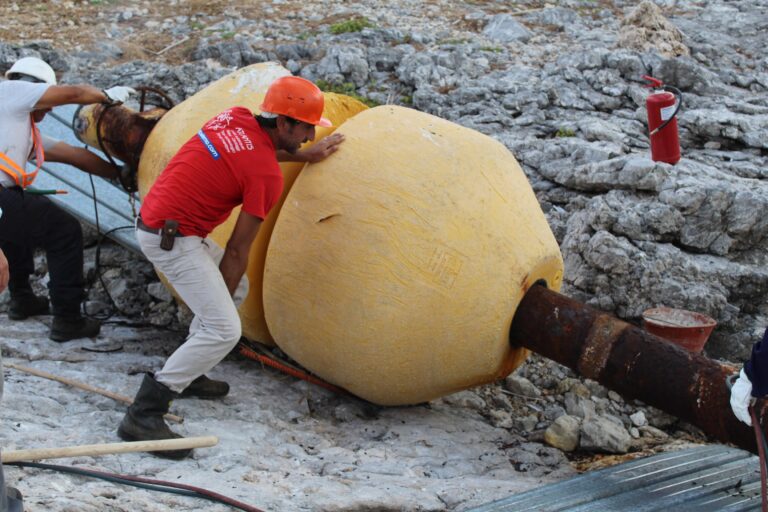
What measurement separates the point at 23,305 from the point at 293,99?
2.59 meters

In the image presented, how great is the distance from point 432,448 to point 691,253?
2.62m

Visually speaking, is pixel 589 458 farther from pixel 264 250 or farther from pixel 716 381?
pixel 264 250

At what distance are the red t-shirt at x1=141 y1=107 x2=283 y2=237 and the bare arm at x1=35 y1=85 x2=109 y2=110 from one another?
0.98 m

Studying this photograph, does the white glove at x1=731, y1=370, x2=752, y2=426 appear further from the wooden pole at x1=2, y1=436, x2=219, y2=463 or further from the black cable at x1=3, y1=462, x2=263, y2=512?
the wooden pole at x1=2, y1=436, x2=219, y2=463

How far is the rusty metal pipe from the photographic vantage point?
3822 mm

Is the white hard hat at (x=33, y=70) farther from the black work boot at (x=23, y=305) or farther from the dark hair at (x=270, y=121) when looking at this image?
the dark hair at (x=270, y=121)

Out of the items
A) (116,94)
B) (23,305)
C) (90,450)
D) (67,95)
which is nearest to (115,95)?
(116,94)

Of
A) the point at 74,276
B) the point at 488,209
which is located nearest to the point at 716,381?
the point at 488,209

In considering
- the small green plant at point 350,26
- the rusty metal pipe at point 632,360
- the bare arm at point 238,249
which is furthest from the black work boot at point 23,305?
the small green plant at point 350,26

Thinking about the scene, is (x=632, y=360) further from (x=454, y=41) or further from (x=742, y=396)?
(x=454, y=41)

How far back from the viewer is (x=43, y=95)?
475cm

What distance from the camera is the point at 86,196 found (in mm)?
5891

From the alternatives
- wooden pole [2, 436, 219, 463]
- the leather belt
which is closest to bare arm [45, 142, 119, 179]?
the leather belt

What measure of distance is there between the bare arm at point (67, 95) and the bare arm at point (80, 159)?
0.49 meters
